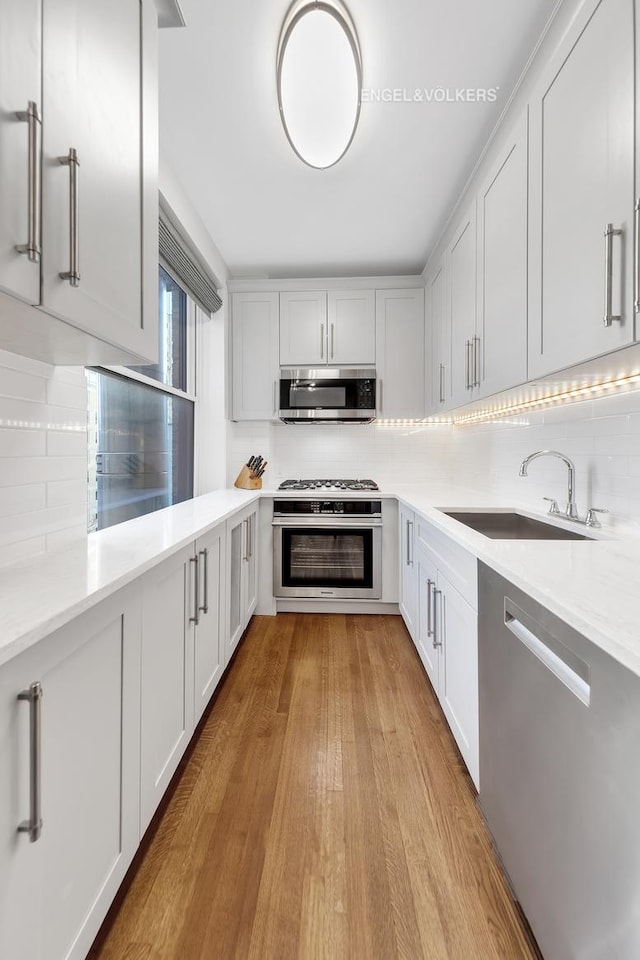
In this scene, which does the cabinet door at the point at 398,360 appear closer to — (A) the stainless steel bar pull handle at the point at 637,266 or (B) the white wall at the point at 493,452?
(B) the white wall at the point at 493,452

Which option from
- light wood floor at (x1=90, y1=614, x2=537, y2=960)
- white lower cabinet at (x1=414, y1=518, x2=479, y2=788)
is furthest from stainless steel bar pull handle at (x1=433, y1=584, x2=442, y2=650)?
light wood floor at (x1=90, y1=614, x2=537, y2=960)

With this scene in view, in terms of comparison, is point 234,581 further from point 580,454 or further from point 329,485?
point 580,454

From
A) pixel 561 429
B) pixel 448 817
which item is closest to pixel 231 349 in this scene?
pixel 561 429

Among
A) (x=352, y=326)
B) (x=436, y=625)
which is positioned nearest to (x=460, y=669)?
(x=436, y=625)

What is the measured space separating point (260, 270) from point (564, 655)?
129 inches

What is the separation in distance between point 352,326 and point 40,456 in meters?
2.58

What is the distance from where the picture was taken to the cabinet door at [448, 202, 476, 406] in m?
2.25

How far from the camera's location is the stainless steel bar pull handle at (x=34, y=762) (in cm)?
73

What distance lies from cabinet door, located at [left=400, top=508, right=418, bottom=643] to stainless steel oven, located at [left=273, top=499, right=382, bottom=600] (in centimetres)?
19

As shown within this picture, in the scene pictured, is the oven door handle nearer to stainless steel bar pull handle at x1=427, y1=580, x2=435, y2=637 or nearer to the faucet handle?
stainless steel bar pull handle at x1=427, y1=580, x2=435, y2=637

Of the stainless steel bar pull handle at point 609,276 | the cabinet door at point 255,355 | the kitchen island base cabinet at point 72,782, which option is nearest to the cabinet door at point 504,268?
the stainless steel bar pull handle at point 609,276

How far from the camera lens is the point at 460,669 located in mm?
1646

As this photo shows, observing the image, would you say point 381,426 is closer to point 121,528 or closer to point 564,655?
point 121,528

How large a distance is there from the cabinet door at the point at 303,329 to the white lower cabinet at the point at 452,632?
1.68 meters
